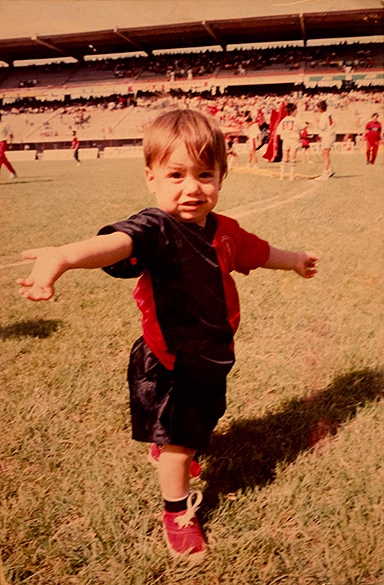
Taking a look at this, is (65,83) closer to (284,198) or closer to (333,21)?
(333,21)

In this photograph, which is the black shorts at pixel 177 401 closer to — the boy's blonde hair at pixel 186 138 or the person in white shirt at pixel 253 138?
the boy's blonde hair at pixel 186 138

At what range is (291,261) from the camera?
5.13 ft

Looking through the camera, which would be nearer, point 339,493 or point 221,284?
point 221,284

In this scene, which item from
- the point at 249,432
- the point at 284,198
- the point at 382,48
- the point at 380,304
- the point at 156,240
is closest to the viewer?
the point at 156,240

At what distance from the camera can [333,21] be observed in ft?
52.0

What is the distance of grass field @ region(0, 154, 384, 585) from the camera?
3.87 feet

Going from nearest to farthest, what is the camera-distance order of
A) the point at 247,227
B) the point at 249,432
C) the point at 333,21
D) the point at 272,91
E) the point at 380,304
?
the point at 249,432, the point at 380,304, the point at 247,227, the point at 333,21, the point at 272,91

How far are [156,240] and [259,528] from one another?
3.03ft

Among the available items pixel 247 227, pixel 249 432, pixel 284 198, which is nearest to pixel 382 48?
pixel 284 198

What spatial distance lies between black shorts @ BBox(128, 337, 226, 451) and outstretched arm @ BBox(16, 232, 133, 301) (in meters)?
0.40

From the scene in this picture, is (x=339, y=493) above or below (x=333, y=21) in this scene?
below

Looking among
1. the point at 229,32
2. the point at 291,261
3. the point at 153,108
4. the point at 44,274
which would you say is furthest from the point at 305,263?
the point at 153,108

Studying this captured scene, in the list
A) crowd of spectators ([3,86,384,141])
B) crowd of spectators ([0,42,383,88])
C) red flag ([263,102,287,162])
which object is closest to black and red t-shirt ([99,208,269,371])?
red flag ([263,102,287,162])

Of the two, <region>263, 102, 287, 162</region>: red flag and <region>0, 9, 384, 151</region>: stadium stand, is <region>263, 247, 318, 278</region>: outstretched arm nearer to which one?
<region>263, 102, 287, 162</region>: red flag
